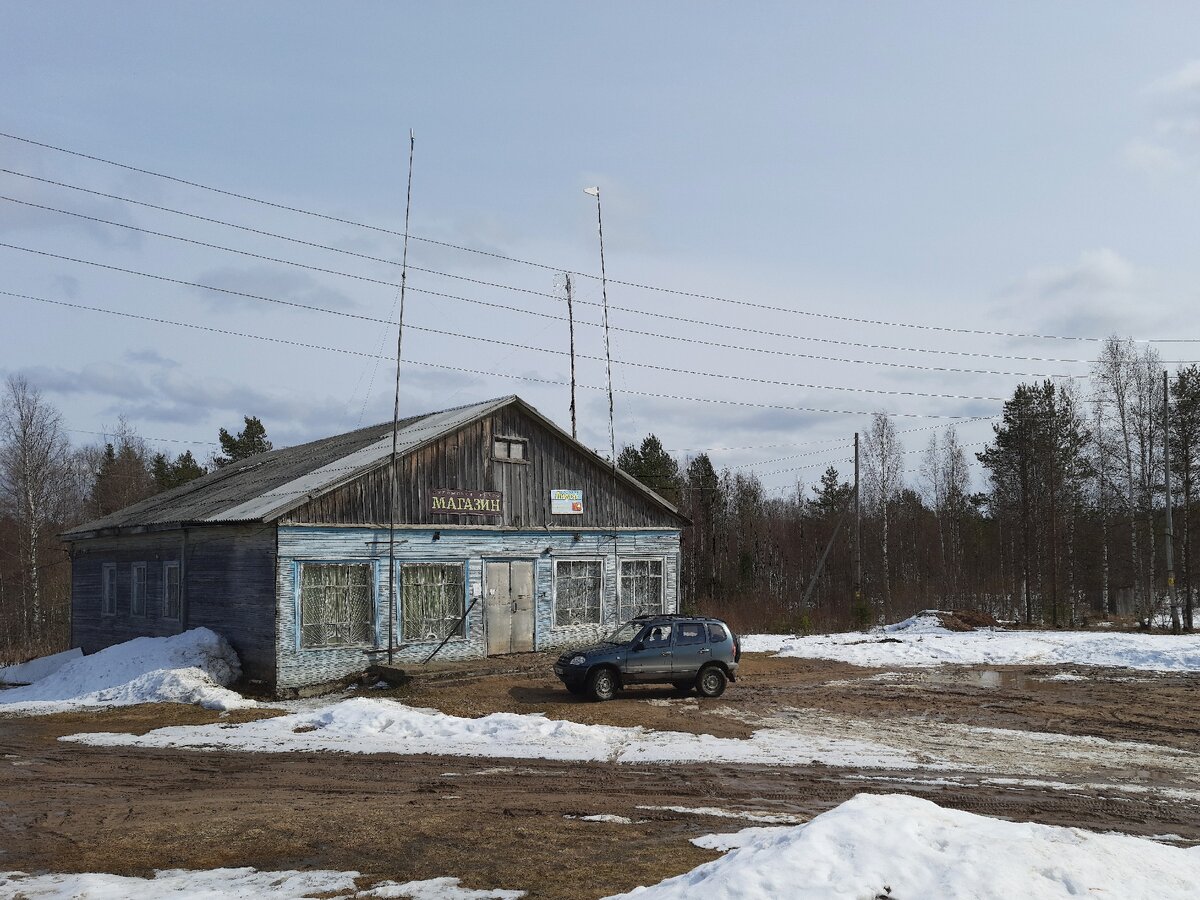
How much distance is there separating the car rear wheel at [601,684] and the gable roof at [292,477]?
7.73 metres

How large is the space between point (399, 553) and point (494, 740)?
8.89 m

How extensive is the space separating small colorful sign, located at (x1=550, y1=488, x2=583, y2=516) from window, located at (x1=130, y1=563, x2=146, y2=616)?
11.8 m

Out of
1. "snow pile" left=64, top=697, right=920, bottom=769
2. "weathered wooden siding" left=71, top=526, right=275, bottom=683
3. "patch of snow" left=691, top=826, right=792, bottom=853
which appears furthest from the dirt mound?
"patch of snow" left=691, top=826, right=792, bottom=853

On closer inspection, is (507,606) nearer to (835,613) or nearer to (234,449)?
(835,613)

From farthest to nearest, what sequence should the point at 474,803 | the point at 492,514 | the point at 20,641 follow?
the point at 20,641 < the point at 492,514 < the point at 474,803

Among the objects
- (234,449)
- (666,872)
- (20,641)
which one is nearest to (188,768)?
(666,872)

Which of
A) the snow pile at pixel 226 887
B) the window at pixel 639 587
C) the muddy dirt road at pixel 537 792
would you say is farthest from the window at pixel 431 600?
the snow pile at pixel 226 887

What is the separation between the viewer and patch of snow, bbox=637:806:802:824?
397 inches

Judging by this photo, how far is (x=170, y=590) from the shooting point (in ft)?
81.1

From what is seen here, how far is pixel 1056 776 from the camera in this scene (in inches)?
496

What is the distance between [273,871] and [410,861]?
1.25 meters

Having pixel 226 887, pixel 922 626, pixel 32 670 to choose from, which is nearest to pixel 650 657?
pixel 226 887

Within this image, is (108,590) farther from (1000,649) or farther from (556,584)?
A: (1000,649)

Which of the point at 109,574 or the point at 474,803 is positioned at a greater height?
the point at 109,574
